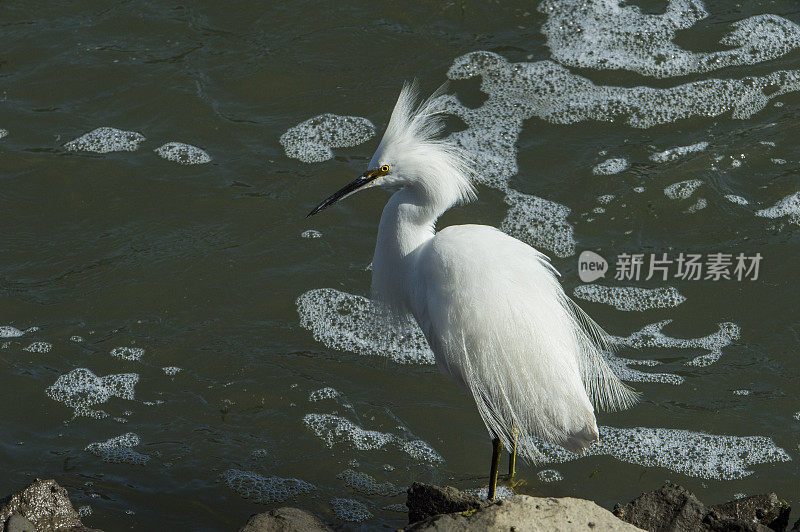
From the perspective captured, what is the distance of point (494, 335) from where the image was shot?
3.37m

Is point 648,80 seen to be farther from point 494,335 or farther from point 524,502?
Answer: point 524,502

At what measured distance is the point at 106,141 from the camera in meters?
5.70

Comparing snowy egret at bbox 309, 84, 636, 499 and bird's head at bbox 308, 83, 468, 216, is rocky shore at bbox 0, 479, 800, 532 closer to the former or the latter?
snowy egret at bbox 309, 84, 636, 499

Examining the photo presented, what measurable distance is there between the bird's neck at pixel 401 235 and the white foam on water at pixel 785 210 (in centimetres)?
244

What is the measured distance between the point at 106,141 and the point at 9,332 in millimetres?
1703

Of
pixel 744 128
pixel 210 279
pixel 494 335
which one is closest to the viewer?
pixel 494 335

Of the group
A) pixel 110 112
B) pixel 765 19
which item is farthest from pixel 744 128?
pixel 110 112

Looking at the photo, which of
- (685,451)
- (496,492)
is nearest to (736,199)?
(685,451)

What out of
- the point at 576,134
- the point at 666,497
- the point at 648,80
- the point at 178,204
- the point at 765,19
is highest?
the point at 765,19

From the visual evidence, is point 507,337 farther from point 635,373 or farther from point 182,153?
point 182,153

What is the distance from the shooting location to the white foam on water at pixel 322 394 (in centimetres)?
421

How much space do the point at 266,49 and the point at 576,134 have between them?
2.34 meters

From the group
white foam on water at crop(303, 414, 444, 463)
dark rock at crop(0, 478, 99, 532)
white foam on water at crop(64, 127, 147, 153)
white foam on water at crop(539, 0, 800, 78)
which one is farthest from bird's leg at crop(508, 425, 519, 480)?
white foam on water at crop(539, 0, 800, 78)

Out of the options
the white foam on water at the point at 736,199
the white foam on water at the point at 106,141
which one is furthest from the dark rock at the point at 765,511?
the white foam on water at the point at 106,141
